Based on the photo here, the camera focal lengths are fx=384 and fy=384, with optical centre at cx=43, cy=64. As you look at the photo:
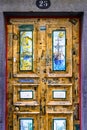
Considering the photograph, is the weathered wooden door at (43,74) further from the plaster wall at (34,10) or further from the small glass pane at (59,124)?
the plaster wall at (34,10)

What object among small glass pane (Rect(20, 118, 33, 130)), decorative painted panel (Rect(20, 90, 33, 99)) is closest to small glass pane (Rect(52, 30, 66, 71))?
decorative painted panel (Rect(20, 90, 33, 99))

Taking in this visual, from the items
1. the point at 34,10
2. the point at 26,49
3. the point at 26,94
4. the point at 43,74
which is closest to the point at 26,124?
the point at 26,94

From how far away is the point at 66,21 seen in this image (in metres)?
7.43

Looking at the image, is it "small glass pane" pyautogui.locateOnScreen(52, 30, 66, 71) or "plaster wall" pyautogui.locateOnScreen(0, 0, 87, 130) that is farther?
"small glass pane" pyautogui.locateOnScreen(52, 30, 66, 71)

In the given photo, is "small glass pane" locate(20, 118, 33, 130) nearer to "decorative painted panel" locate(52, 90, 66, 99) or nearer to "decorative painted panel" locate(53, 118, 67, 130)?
"decorative painted panel" locate(53, 118, 67, 130)

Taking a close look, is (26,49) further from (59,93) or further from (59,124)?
(59,124)

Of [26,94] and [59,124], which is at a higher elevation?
[26,94]

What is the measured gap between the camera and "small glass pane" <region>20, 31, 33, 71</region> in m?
7.44

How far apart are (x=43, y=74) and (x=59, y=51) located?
21.4 inches

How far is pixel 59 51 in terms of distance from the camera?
7449 mm

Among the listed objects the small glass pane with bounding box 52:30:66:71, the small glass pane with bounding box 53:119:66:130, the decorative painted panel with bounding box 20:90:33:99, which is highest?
the small glass pane with bounding box 52:30:66:71

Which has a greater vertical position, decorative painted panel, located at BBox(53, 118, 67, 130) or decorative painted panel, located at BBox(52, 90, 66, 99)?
decorative painted panel, located at BBox(52, 90, 66, 99)

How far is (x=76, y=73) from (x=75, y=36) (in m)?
0.72

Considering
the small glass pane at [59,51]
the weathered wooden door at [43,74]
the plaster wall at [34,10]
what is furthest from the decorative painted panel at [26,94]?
the small glass pane at [59,51]
